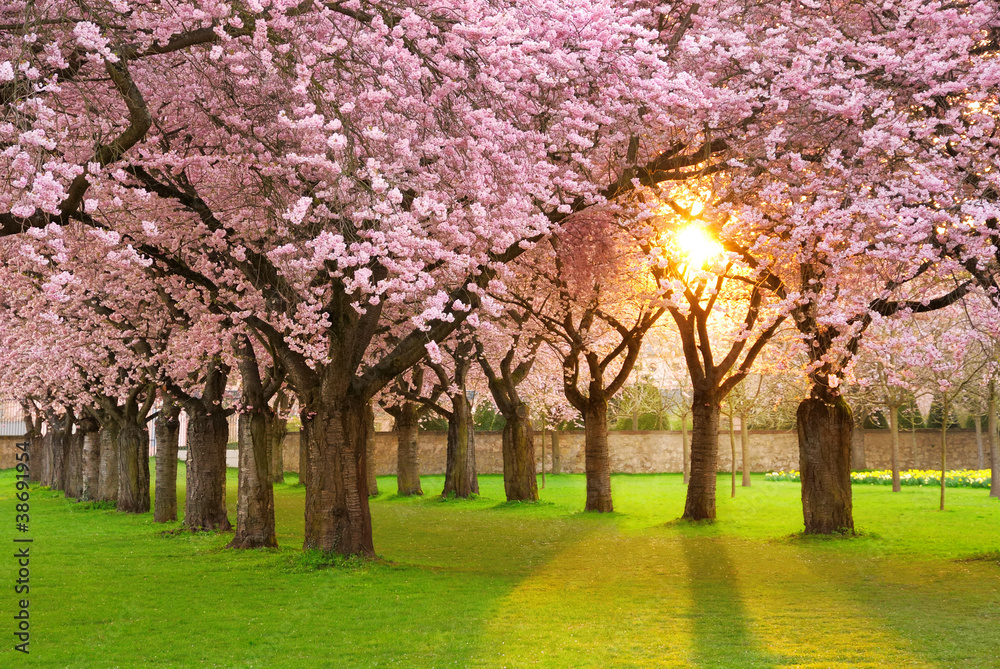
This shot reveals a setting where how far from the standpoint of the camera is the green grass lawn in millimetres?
10008

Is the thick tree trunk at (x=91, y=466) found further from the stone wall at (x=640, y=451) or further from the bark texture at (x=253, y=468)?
the stone wall at (x=640, y=451)

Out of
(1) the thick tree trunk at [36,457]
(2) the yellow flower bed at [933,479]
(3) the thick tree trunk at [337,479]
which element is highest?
(3) the thick tree trunk at [337,479]

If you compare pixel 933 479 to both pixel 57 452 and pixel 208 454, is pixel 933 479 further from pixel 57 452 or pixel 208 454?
pixel 57 452

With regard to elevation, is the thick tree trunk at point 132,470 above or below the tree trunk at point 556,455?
above

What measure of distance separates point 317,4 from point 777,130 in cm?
680

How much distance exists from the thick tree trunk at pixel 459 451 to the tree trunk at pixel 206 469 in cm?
1300

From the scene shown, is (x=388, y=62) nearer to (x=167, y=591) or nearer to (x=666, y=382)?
(x=167, y=591)

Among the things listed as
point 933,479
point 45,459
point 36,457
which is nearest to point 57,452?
point 45,459

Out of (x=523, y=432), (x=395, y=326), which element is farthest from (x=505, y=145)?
(x=523, y=432)

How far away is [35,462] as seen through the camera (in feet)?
181

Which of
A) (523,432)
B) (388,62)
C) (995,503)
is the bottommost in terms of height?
(995,503)

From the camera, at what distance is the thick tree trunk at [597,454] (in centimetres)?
2827

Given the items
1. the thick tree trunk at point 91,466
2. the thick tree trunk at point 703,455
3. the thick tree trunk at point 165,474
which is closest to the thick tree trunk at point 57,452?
the thick tree trunk at point 91,466

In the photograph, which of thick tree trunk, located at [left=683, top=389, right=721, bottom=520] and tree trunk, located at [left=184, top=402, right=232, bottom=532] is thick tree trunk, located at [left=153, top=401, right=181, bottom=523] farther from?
thick tree trunk, located at [left=683, top=389, right=721, bottom=520]
